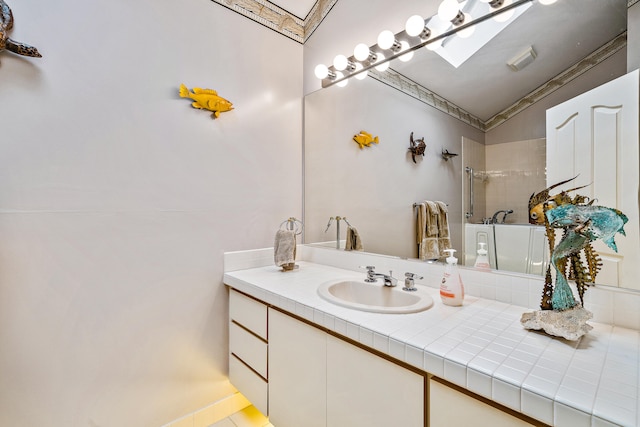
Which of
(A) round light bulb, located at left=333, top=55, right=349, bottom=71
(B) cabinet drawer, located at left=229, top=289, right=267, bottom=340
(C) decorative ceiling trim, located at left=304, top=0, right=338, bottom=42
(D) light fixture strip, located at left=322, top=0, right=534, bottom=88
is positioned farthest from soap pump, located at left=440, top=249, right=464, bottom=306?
(C) decorative ceiling trim, located at left=304, top=0, right=338, bottom=42

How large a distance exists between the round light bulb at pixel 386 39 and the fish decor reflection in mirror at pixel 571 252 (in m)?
1.09

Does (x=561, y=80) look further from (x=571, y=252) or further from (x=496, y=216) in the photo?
(x=571, y=252)

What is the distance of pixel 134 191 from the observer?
1.33 m

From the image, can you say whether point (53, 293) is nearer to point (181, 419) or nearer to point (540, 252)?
point (181, 419)

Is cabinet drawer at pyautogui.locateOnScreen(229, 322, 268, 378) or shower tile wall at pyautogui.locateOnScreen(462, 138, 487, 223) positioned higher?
shower tile wall at pyautogui.locateOnScreen(462, 138, 487, 223)

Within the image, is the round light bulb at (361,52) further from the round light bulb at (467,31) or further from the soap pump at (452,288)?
the soap pump at (452,288)

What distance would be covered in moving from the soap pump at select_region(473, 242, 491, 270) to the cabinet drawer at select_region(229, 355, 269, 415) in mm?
1067

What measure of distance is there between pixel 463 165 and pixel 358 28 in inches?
41.8

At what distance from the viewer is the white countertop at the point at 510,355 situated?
1.84ft

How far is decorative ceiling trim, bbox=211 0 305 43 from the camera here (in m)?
1.65

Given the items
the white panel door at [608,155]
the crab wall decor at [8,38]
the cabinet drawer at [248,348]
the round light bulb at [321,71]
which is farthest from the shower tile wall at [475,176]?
the crab wall decor at [8,38]

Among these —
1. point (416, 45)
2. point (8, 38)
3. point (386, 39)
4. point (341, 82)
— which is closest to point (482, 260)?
point (416, 45)

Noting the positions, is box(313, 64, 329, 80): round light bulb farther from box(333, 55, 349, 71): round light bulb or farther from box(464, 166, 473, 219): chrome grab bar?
box(464, 166, 473, 219): chrome grab bar

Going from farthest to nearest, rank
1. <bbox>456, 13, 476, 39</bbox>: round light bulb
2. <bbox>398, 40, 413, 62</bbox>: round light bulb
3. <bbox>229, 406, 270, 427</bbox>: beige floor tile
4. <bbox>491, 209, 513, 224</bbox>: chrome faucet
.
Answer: <bbox>229, 406, 270, 427</bbox>: beige floor tile → <bbox>398, 40, 413, 62</bbox>: round light bulb → <bbox>456, 13, 476, 39</bbox>: round light bulb → <bbox>491, 209, 513, 224</bbox>: chrome faucet
